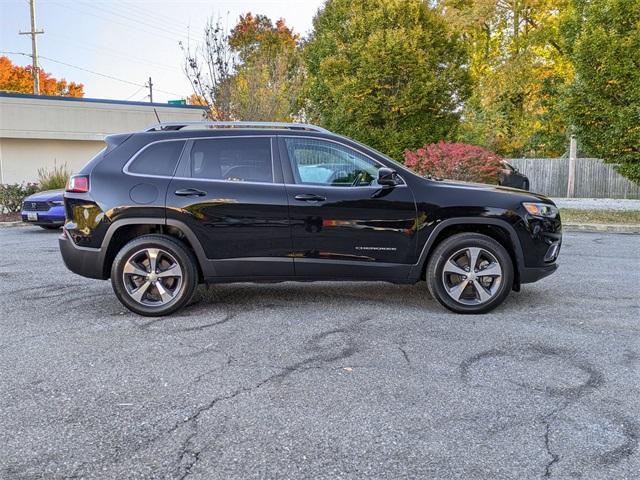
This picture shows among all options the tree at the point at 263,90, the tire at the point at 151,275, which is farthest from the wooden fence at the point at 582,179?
the tire at the point at 151,275

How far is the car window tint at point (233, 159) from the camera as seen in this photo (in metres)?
5.49

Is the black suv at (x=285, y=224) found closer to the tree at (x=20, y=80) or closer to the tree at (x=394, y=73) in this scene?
the tree at (x=394, y=73)

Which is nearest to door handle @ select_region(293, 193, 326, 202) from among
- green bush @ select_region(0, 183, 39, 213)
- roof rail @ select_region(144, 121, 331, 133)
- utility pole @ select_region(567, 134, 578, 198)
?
roof rail @ select_region(144, 121, 331, 133)

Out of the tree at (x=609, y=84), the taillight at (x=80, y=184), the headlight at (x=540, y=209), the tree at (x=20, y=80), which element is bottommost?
the headlight at (x=540, y=209)

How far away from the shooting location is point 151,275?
5.38m

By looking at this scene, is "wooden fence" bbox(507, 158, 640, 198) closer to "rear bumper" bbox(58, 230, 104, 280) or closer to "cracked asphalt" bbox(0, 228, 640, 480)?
"cracked asphalt" bbox(0, 228, 640, 480)

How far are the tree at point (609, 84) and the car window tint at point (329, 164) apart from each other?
10619 mm

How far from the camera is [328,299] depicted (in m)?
6.09

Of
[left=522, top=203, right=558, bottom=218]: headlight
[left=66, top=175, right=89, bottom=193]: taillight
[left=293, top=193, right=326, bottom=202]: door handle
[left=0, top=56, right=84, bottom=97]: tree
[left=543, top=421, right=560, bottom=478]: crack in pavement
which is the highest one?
[left=0, top=56, right=84, bottom=97]: tree

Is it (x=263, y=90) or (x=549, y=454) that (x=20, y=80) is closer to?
(x=263, y=90)

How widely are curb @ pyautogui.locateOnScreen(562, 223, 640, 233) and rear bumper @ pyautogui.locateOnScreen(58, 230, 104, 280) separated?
1124 cm

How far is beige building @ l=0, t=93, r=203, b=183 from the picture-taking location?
24188 millimetres

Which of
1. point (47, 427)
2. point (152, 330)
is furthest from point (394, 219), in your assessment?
point (47, 427)

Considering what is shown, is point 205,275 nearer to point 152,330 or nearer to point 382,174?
point 152,330
